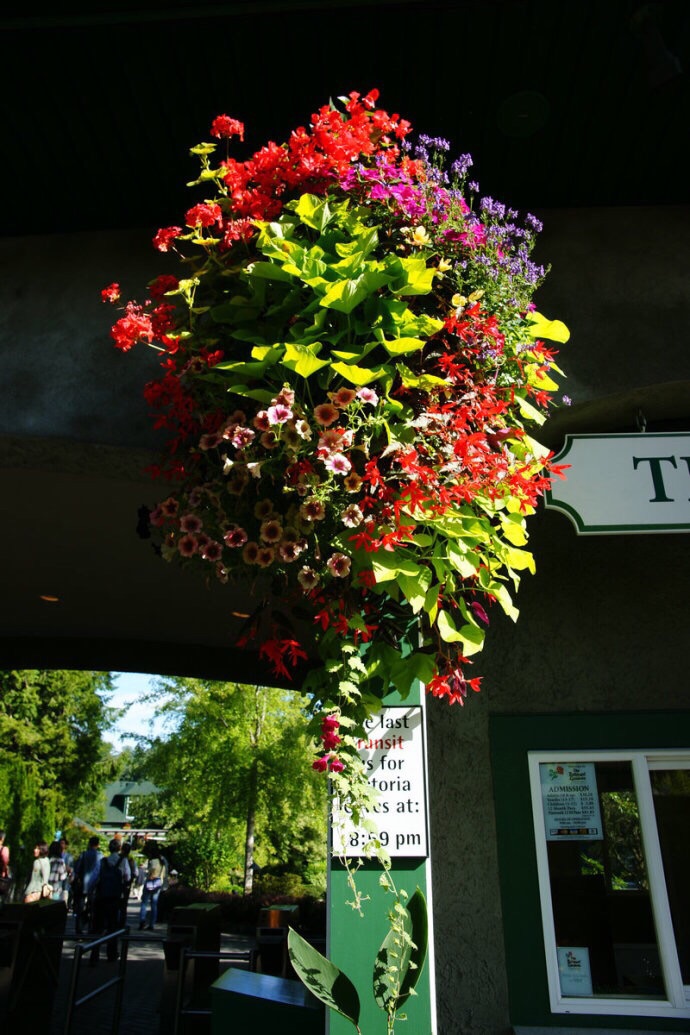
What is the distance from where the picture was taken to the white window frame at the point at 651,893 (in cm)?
282

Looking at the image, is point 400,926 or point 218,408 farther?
point 218,408

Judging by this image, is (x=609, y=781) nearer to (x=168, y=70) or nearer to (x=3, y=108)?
(x=168, y=70)

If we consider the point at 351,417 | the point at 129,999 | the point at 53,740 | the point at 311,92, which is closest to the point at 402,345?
the point at 351,417

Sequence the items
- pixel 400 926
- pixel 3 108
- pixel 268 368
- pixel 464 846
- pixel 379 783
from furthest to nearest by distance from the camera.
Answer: pixel 3 108, pixel 464 846, pixel 379 783, pixel 268 368, pixel 400 926

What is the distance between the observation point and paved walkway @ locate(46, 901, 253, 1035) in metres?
5.79

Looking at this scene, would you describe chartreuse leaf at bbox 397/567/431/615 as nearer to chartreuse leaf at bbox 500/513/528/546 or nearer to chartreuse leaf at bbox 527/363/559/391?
chartreuse leaf at bbox 500/513/528/546

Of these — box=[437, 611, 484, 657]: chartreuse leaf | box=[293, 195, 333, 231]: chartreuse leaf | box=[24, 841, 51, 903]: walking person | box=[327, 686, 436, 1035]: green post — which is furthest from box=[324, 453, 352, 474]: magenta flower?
box=[24, 841, 51, 903]: walking person

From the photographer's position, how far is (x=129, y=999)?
748cm

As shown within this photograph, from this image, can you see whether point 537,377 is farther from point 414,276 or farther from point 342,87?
point 342,87

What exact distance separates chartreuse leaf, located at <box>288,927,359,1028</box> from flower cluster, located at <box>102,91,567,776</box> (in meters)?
0.39

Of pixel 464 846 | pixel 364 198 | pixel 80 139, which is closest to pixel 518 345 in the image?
pixel 364 198

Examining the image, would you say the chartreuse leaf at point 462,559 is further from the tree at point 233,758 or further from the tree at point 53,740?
the tree at point 53,740

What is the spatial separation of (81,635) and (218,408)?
694 centimetres

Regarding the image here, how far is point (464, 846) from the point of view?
298cm
